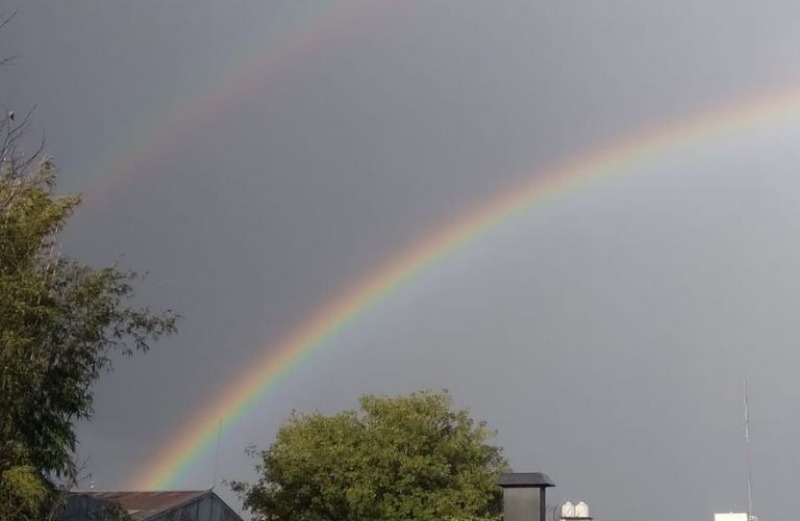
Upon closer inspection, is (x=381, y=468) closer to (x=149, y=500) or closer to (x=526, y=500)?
(x=149, y=500)

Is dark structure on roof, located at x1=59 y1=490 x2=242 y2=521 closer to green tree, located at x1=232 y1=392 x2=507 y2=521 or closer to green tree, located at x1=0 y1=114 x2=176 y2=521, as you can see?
green tree, located at x1=232 y1=392 x2=507 y2=521

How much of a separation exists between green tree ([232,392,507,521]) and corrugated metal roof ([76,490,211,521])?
2.01 meters

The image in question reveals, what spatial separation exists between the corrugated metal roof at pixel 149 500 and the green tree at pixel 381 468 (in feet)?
6.59

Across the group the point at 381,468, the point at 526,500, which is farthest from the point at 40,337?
the point at 381,468

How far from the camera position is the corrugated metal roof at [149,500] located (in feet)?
126

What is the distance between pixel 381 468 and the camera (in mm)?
37125

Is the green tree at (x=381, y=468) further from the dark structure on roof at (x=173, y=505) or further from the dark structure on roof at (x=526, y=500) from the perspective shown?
the dark structure on roof at (x=526, y=500)

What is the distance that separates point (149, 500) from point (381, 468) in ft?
31.5

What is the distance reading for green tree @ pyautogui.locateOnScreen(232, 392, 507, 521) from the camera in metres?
36.4

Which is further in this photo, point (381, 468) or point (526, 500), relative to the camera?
point (381, 468)

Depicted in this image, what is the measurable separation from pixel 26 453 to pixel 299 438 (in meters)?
22.3

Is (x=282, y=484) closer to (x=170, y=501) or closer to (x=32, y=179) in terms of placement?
(x=170, y=501)

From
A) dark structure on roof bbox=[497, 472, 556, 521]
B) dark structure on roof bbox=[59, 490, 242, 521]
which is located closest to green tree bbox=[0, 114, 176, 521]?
dark structure on roof bbox=[497, 472, 556, 521]

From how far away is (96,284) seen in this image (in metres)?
18.3
